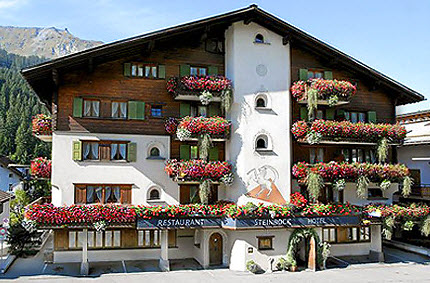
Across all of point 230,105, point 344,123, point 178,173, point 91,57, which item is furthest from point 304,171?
point 91,57

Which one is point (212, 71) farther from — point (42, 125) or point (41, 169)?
point (41, 169)

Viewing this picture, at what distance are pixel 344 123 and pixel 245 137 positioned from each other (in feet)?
19.8

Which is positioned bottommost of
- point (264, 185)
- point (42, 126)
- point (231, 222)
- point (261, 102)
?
point (231, 222)

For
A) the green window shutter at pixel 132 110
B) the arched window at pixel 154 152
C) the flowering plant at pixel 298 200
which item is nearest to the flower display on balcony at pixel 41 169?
the green window shutter at pixel 132 110

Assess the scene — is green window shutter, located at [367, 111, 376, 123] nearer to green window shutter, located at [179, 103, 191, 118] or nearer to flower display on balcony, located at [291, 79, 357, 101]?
flower display on balcony, located at [291, 79, 357, 101]

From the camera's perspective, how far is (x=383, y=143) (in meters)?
27.3

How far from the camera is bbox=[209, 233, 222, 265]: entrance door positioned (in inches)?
1027

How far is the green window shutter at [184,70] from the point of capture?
26.7m

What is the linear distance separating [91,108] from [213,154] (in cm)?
738

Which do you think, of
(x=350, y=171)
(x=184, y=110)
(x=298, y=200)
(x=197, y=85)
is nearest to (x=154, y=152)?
→ (x=184, y=110)

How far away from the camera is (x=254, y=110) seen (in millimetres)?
26266

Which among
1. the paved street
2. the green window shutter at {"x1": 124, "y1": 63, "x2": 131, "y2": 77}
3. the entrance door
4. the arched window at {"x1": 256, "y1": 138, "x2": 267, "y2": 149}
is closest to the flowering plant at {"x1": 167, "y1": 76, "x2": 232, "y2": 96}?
the green window shutter at {"x1": 124, "y1": 63, "x2": 131, "y2": 77}

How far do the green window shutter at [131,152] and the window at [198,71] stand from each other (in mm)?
5545

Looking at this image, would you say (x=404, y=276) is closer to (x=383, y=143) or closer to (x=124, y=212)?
(x=383, y=143)
